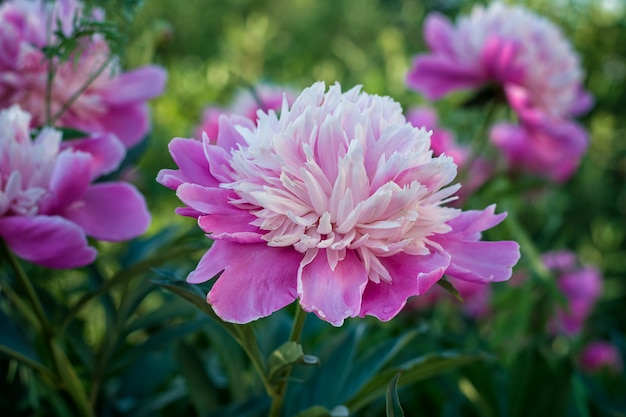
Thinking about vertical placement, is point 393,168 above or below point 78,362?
above

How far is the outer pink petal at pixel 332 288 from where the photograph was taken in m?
0.40

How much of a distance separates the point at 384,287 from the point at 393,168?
6 cm

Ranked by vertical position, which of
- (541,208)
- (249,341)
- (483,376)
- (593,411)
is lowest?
(541,208)

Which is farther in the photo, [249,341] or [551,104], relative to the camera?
[551,104]

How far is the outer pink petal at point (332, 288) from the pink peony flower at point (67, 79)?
12.4 inches

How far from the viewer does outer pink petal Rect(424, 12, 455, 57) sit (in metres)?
1.04

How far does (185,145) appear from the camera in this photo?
451 mm

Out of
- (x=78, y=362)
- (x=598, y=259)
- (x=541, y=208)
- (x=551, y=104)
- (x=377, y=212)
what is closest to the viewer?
(x=377, y=212)

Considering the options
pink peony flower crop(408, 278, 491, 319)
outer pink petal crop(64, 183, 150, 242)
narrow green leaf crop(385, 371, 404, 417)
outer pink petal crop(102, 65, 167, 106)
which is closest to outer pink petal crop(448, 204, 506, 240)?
narrow green leaf crop(385, 371, 404, 417)

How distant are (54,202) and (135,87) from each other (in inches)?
8.7

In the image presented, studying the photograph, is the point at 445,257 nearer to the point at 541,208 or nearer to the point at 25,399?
the point at 25,399

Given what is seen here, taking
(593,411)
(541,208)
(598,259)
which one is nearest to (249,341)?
(593,411)

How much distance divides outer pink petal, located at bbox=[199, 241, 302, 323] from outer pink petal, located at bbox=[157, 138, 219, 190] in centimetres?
4

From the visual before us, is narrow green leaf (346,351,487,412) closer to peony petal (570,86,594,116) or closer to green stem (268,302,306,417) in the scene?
green stem (268,302,306,417)
